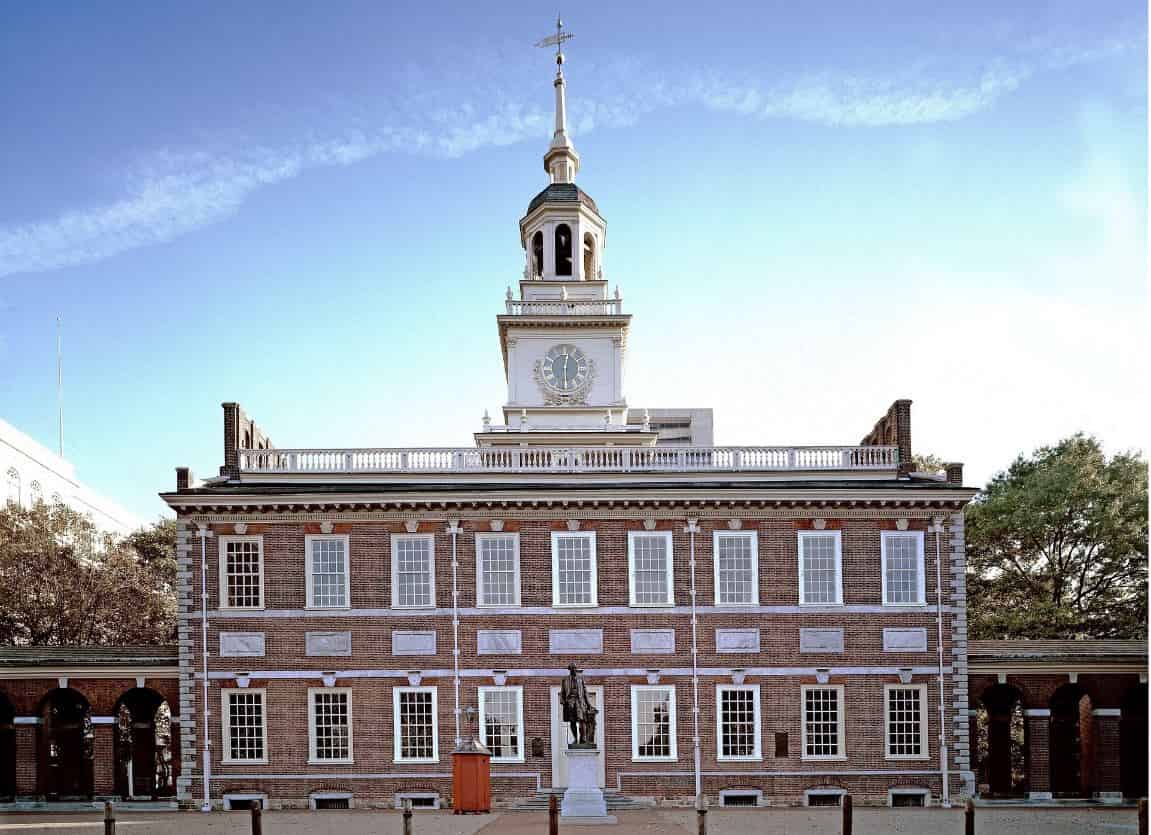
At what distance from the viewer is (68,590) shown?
50.2 meters

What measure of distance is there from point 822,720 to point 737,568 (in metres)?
4.87

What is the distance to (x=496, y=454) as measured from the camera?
3956 centimetres

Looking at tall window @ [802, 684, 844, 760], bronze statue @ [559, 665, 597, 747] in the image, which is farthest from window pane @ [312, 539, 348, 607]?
tall window @ [802, 684, 844, 760]

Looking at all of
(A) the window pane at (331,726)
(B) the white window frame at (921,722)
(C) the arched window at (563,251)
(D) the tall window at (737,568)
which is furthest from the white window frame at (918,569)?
(C) the arched window at (563,251)

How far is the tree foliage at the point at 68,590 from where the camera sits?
49625mm

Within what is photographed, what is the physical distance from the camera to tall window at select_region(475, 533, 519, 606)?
36719 millimetres

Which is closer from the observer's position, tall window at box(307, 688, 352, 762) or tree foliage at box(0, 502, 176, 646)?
tall window at box(307, 688, 352, 762)

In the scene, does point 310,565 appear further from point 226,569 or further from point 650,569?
point 650,569

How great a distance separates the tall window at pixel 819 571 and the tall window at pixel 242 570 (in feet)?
50.5

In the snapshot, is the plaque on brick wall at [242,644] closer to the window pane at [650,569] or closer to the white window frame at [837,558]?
the window pane at [650,569]

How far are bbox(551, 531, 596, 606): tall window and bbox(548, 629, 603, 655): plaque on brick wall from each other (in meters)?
0.78

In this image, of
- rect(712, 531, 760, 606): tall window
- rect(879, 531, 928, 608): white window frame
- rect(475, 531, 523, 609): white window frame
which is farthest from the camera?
rect(879, 531, 928, 608): white window frame

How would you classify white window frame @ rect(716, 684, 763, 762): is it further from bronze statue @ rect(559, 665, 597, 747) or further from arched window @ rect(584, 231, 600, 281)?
arched window @ rect(584, 231, 600, 281)

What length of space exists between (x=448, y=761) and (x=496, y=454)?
364 inches
